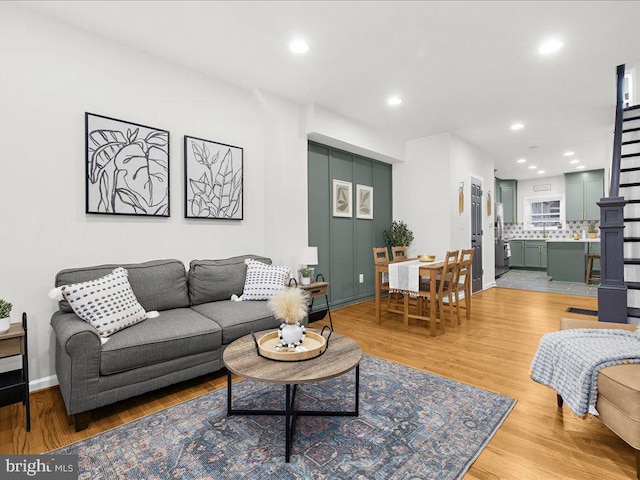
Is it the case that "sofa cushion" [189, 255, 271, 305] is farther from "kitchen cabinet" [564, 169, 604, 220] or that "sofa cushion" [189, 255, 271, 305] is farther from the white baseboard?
"kitchen cabinet" [564, 169, 604, 220]

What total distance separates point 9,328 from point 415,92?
4271mm

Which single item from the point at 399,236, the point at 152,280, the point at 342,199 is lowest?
the point at 152,280

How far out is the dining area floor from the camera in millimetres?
6098

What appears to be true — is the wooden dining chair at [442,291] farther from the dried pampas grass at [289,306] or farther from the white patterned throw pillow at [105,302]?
the white patterned throw pillow at [105,302]

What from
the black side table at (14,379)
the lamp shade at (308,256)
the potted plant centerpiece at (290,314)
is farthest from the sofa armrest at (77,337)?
the lamp shade at (308,256)

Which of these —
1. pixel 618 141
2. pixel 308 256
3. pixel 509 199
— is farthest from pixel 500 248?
pixel 308 256

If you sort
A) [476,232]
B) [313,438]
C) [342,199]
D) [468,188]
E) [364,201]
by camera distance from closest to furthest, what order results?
[313,438] < [342,199] < [364,201] < [468,188] < [476,232]

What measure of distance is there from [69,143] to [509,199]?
421 inches

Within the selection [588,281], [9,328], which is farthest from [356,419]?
[588,281]

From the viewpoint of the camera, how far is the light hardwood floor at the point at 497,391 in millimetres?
1630

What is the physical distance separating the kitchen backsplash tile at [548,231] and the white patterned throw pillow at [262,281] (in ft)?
29.8

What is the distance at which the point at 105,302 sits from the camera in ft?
7.35

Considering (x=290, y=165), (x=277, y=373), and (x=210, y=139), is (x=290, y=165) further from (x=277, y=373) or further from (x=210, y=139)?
(x=277, y=373)

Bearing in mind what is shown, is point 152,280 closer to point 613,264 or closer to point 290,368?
point 290,368
